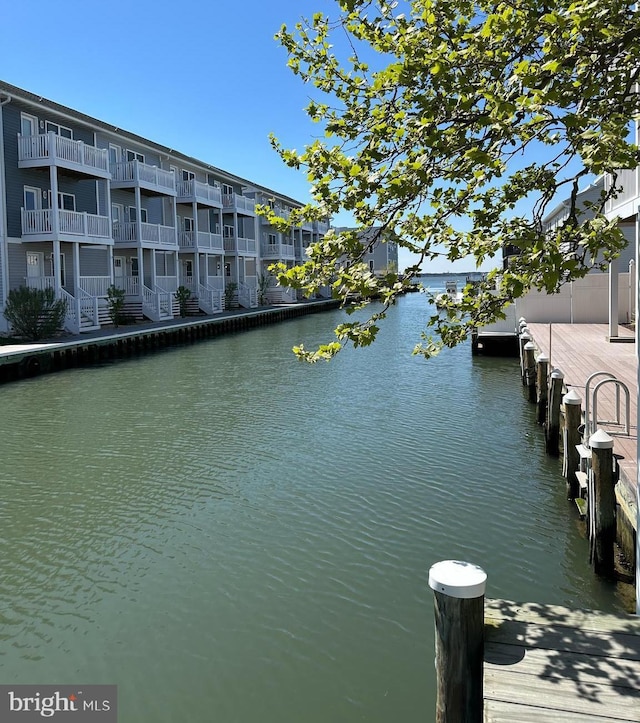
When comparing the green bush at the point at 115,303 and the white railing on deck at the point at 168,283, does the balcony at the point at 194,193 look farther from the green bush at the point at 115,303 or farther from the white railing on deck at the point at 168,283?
the green bush at the point at 115,303

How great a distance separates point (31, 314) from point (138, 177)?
37.3 feet

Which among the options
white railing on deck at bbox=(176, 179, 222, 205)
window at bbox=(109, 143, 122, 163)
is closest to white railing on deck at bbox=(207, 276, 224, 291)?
white railing on deck at bbox=(176, 179, 222, 205)

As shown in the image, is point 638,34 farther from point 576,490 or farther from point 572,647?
point 576,490

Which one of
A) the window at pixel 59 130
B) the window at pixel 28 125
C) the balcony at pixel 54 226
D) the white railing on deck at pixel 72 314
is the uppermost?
the window at pixel 59 130

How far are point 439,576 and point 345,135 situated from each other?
2.78 metres

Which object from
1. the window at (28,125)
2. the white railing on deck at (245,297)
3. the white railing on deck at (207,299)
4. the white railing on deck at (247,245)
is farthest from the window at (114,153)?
the white railing on deck at (245,297)

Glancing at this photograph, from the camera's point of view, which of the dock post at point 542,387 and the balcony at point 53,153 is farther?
the balcony at point 53,153

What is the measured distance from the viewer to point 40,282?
2659 cm

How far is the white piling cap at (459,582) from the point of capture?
3406 mm

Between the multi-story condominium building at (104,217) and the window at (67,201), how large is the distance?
43 mm

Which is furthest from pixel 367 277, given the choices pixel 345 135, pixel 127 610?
pixel 127 610

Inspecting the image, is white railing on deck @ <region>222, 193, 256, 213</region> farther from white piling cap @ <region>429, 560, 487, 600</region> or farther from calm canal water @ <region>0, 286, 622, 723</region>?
white piling cap @ <region>429, 560, 487, 600</region>

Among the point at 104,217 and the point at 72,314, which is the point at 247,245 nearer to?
the point at 104,217

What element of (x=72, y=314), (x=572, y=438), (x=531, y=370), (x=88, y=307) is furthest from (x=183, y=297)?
(x=572, y=438)
